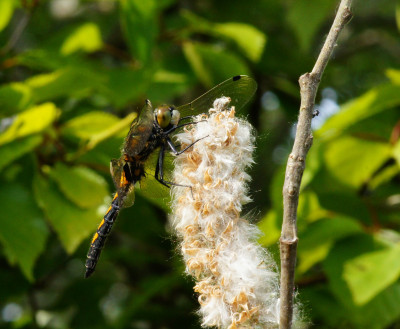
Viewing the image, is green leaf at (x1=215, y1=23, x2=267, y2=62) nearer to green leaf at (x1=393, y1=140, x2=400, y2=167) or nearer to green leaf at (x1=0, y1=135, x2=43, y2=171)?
green leaf at (x1=393, y1=140, x2=400, y2=167)

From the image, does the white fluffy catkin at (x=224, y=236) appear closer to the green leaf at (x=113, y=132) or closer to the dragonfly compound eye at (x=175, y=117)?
the dragonfly compound eye at (x=175, y=117)

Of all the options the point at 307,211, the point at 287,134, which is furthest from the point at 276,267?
the point at 287,134

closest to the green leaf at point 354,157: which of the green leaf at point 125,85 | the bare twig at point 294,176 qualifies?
the green leaf at point 125,85

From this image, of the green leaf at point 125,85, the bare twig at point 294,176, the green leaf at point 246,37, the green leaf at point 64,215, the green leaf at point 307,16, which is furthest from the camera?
→ the green leaf at point 307,16

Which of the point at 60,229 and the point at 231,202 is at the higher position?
the point at 231,202

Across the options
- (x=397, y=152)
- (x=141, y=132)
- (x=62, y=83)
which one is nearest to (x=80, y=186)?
(x=62, y=83)

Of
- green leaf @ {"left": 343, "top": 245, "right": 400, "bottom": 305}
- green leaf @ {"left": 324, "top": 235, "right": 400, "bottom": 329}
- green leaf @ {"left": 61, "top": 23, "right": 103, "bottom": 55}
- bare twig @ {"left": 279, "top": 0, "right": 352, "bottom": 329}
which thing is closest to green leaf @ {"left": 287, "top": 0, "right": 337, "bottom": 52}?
green leaf @ {"left": 61, "top": 23, "right": 103, "bottom": 55}

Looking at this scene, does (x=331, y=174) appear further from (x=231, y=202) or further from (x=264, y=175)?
(x=231, y=202)
